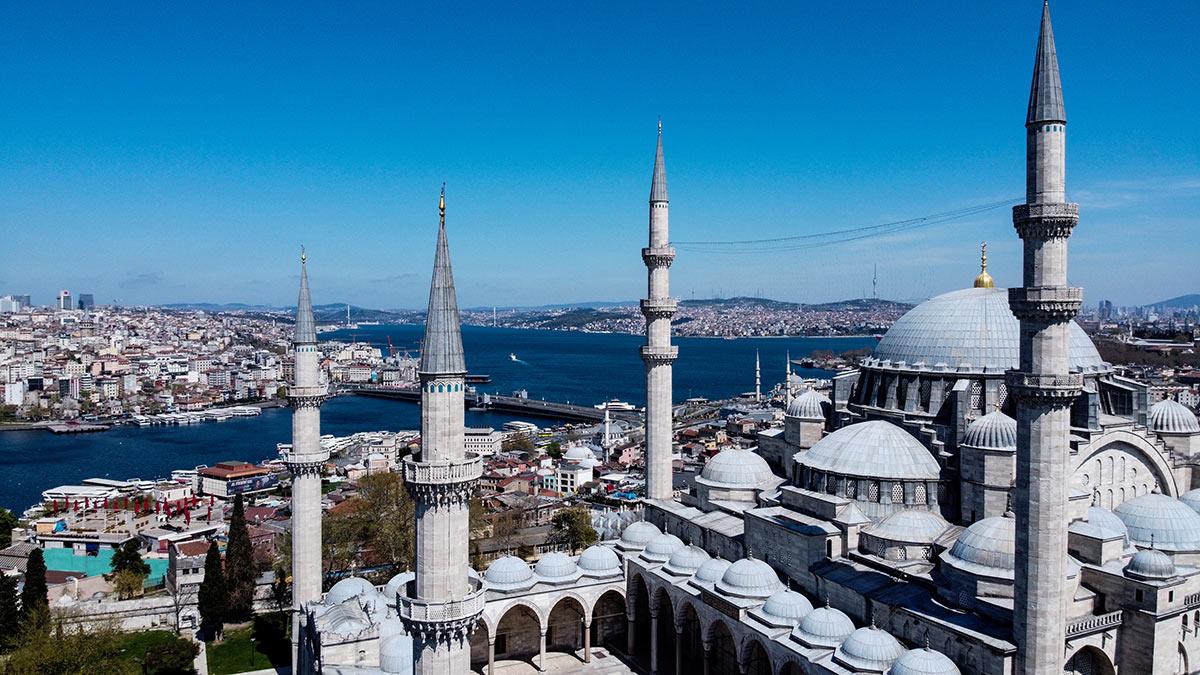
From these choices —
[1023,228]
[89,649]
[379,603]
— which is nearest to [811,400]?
[1023,228]

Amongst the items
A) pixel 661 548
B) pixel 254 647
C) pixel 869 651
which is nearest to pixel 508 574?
pixel 661 548

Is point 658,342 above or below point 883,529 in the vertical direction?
above

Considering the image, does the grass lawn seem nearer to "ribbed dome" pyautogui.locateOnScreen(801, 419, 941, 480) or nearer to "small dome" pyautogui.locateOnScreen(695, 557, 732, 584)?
"small dome" pyautogui.locateOnScreen(695, 557, 732, 584)

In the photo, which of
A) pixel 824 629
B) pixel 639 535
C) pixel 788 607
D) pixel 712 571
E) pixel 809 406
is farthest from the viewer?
pixel 809 406

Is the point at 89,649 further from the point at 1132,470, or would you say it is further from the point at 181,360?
the point at 181,360

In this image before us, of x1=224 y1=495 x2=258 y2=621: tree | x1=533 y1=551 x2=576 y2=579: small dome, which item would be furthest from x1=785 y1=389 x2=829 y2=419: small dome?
x1=224 y1=495 x2=258 y2=621: tree

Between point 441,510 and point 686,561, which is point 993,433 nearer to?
point 686,561

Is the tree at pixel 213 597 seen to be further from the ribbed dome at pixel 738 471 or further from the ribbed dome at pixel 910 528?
the ribbed dome at pixel 910 528
